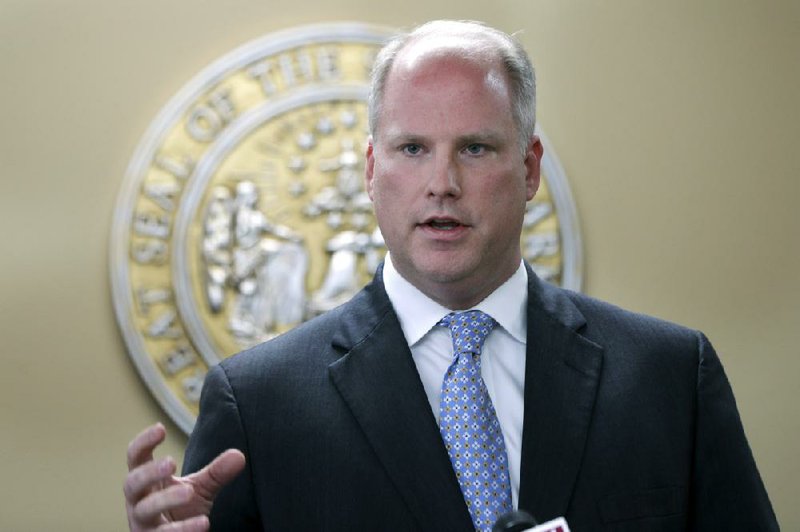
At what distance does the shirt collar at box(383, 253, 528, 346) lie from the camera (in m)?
1.60

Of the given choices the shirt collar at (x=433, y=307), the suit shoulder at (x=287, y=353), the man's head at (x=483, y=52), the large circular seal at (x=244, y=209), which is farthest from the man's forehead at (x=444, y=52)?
the large circular seal at (x=244, y=209)

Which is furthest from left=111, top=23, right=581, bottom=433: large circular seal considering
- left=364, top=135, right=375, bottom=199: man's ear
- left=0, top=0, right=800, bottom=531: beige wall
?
left=364, top=135, right=375, bottom=199: man's ear

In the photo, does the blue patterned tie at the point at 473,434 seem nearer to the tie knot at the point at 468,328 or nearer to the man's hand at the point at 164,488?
A: the tie knot at the point at 468,328

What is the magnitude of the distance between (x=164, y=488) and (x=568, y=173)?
2.47 m

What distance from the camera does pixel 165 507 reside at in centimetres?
123

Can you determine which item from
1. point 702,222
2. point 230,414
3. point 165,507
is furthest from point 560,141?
point 165,507

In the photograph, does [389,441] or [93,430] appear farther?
[93,430]

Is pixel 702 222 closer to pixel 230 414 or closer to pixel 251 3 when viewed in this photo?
pixel 251 3

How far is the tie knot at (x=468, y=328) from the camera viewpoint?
1.57 metres

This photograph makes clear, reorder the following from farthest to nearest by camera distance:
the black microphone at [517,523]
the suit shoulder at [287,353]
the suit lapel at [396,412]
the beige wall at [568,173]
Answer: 1. the beige wall at [568,173]
2. the suit shoulder at [287,353]
3. the suit lapel at [396,412]
4. the black microphone at [517,523]

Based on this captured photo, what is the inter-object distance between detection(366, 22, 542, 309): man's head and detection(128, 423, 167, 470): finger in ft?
1.44

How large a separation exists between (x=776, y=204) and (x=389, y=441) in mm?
2478

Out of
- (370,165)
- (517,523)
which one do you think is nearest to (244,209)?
(370,165)

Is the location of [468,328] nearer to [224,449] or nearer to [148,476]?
[224,449]
